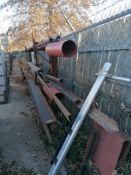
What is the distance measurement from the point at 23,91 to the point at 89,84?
579 centimetres

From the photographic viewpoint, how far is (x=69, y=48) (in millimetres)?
3699

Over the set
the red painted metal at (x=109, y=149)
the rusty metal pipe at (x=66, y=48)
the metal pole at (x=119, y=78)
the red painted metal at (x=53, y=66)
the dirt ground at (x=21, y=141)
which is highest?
the rusty metal pipe at (x=66, y=48)

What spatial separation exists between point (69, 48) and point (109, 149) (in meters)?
1.48

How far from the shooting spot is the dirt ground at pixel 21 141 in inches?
158

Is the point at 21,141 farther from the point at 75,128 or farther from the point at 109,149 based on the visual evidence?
the point at 109,149

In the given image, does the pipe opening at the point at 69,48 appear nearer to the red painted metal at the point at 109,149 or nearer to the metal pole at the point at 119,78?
the metal pole at the point at 119,78

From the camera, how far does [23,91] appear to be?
1014cm

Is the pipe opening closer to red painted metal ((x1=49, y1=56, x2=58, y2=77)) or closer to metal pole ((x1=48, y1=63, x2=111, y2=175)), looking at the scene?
metal pole ((x1=48, y1=63, x2=111, y2=175))

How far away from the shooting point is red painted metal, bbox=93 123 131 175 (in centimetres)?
279

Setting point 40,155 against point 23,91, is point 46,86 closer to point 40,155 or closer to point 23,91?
point 40,155

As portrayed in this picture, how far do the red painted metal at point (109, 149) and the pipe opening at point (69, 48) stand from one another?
1083 millimetres

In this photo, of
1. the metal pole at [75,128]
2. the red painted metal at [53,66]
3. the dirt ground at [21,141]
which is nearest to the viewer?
the metal pole at [75,128]

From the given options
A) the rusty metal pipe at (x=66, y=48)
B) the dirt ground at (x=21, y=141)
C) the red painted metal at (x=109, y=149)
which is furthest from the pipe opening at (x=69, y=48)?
the dirt ground at (x=21, y=141)

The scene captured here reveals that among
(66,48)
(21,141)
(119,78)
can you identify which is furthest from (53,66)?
(119,78)
